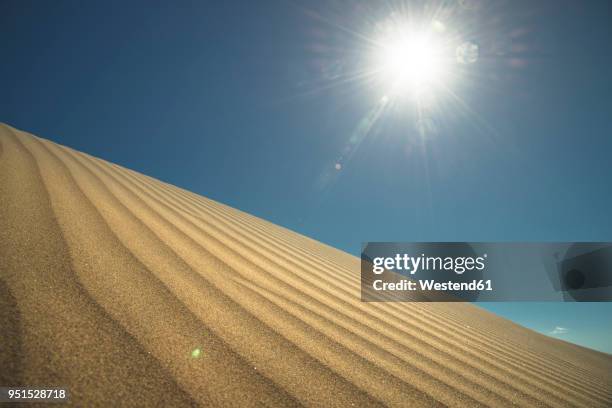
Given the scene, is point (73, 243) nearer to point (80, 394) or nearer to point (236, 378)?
point (80, 394)

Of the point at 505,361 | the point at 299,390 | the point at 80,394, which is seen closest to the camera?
the point at 80,394

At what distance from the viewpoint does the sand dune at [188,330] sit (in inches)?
30.5

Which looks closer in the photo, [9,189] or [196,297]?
[196,297]

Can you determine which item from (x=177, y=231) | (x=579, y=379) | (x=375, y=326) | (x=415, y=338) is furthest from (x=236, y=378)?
(x=579, y=379)

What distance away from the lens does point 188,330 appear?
1036 mm

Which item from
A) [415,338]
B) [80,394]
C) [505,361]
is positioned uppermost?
[80,394]

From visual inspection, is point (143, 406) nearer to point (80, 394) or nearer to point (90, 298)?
point (80, 394)

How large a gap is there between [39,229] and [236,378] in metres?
1.21

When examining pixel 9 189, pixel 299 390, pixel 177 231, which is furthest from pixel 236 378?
pixel 9 189

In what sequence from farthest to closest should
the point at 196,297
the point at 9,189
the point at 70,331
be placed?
the point at 9,189, the point at 196,297, the point at 70,331

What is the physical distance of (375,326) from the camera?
184cm

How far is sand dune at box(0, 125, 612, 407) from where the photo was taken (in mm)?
774

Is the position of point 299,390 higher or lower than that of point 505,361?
higher

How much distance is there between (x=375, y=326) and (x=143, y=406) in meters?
1.46
